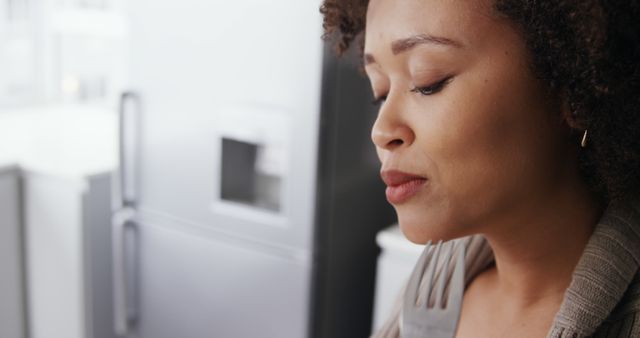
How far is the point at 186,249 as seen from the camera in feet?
6.46

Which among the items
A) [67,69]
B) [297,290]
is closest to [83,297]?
[297,290]

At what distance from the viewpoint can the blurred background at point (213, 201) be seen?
170cm

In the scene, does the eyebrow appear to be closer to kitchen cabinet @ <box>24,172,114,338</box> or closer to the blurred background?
the blurred background

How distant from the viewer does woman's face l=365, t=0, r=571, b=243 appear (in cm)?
62

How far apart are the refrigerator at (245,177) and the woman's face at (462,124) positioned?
984 mm

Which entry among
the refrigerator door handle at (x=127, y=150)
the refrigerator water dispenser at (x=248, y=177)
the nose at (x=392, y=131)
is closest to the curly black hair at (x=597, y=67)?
the nose at (x=392, y=131)

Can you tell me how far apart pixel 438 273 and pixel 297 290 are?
97 centimetres

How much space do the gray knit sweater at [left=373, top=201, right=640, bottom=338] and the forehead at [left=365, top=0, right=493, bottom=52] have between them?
0.78 ft

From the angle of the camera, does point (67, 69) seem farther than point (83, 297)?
Yes

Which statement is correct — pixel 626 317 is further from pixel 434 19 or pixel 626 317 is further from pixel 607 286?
pixel 434 19

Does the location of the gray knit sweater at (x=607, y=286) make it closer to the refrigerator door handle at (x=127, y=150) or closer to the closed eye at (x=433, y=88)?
the closed eye at (x=433, y=88)

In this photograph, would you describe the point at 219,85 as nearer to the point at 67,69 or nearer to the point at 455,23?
the point at 455,23

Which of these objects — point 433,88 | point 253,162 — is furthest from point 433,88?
point 253,162

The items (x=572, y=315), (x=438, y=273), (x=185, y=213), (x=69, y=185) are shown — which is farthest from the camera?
(x=69, y=185)
